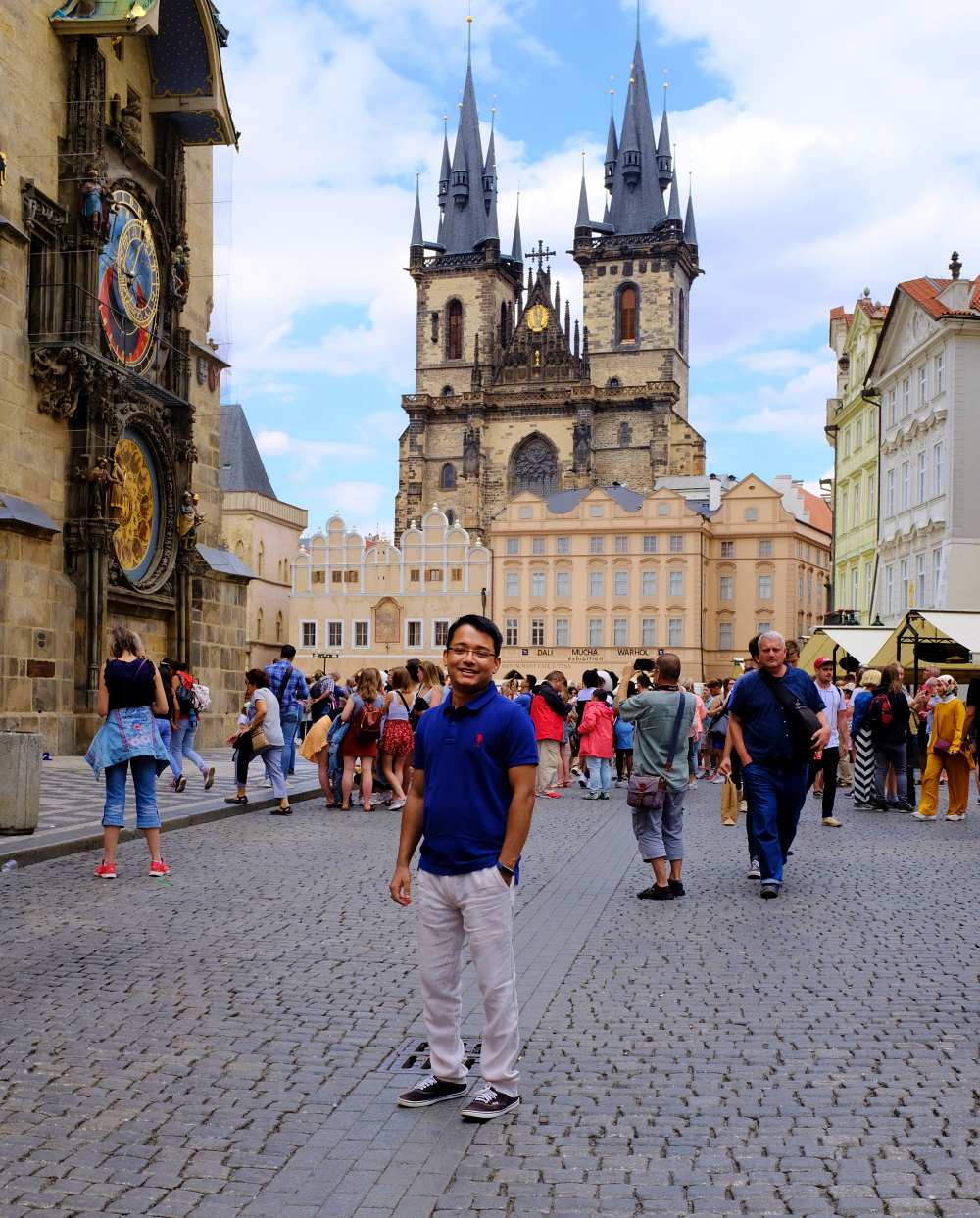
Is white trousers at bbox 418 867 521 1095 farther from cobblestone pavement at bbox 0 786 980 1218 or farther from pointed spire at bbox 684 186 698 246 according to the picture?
pointed spire at bbox 684 186 698 246

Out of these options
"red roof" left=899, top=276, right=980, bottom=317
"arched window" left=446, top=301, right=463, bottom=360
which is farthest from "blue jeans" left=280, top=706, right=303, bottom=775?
"arched window" left=446, top=301, right=463, bottom=360

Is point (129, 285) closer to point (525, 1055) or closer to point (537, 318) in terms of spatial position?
point (525, 1055)

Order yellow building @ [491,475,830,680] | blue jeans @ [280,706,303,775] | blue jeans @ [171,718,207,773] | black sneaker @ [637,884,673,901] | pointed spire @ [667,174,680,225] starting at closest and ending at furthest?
black sneaker @ [637,884,673,901] → blue jeans @ [171,718,207,773] → blue jeans @ [280,706,303,775] → yellow building @ [491,475,830,680] → pointed spire @ [667,174,680,225]

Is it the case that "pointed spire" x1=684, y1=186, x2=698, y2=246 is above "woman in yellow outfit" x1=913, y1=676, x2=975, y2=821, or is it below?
above

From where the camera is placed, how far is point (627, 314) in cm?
9944

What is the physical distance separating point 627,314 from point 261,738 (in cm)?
8697

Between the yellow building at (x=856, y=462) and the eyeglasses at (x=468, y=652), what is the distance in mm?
40994

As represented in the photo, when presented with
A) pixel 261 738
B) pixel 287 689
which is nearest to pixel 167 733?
pixel 261 738

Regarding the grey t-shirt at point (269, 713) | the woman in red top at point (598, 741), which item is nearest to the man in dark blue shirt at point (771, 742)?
the grey t-shirt at point (269, 713)

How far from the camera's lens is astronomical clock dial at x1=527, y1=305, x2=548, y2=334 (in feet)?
329

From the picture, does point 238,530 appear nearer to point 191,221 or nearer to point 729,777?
point 191,221

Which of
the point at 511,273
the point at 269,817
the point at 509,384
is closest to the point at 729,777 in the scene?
the point at 269,817

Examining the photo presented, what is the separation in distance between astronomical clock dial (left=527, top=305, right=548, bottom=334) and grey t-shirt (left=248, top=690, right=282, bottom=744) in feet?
284

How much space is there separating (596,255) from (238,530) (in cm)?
3608
